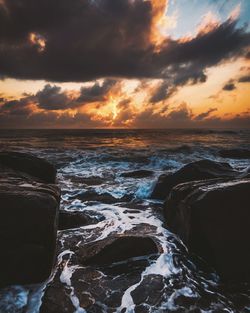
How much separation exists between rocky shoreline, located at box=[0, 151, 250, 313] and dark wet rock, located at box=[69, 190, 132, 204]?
2.72 m

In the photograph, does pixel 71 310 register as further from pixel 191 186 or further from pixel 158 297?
pixel 191 186

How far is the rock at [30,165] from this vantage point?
7.96m

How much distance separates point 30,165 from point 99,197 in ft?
7.42

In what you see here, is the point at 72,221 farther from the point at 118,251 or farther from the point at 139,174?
the point at 139,174

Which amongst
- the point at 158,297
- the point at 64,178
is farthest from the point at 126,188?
the point at 158,297

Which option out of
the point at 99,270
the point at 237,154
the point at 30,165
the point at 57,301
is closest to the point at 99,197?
the point at 30,165

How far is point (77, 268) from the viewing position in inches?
165

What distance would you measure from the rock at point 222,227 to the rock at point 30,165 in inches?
189

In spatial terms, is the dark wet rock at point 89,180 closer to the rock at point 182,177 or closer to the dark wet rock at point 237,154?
the rock at point 182,177

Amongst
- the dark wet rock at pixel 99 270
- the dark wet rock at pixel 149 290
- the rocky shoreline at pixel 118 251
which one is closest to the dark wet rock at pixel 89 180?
the rocky shoreline at pixel 118 251

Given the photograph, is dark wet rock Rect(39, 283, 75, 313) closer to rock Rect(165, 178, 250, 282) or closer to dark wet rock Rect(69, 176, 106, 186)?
rock Rect(165, 178, 250, 282)

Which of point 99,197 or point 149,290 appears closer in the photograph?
point 149,290

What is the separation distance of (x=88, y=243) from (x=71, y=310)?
5.72 ft

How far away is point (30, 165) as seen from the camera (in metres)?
8.08
